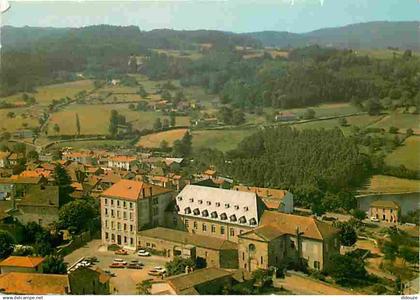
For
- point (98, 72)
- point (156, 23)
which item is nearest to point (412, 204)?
point (156, 23)

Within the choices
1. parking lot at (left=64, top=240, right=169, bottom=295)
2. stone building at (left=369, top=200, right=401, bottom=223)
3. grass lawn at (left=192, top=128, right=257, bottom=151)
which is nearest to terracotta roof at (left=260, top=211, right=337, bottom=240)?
parking lot at (left=64, top=240, right=169, bottom=295)

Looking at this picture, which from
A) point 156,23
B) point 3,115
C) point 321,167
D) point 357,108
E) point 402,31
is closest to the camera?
point 156,23

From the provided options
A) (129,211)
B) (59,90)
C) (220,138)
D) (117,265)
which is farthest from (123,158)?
(117,265)

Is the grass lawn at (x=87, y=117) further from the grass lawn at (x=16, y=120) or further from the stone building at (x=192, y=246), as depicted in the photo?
the stone building at (x=192, y=246)

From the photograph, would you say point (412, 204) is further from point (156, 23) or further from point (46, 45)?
point (46, 45)

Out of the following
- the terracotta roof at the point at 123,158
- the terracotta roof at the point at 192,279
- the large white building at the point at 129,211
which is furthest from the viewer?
the terracotta roof at the point at 123,158

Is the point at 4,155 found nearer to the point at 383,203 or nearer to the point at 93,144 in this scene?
the point at 93,144

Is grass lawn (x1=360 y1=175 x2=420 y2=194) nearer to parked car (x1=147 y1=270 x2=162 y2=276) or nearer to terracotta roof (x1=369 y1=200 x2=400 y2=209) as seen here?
terracotta roof (x1=369 y1=200 x2=400 y2=209)

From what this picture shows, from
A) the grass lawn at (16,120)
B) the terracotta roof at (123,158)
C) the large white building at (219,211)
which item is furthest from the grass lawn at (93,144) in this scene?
the large white building at (219,211)
